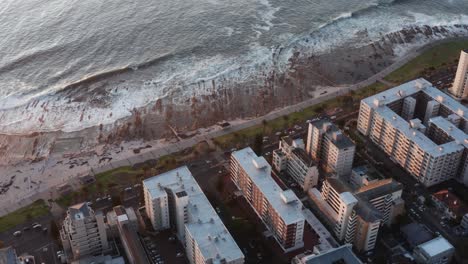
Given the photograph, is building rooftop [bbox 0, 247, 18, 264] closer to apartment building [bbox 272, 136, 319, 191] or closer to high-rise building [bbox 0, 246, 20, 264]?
high-rise building [bbox 0, 246, 20, 264]

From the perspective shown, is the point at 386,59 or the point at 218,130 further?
the point at 386,59

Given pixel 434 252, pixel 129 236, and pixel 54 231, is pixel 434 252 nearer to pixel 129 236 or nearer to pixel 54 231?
pixel 129 236

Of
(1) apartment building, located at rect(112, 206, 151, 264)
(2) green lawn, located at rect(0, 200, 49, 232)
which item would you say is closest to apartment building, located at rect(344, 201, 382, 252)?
(1) apartment building, located at rect(112, 206, 151, 264)

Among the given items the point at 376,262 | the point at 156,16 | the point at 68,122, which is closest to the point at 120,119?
the point at 68,122

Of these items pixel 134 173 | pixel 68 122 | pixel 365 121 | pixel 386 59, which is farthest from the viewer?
pixel 386 59

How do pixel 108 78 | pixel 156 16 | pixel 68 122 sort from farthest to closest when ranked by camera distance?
pixel 156 16
pixel 108 78
pixel 68 122

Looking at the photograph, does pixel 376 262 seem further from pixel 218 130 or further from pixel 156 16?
pixel 156 16

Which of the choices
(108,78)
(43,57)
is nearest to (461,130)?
(108,78)

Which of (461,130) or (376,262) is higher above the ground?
(461,130)
